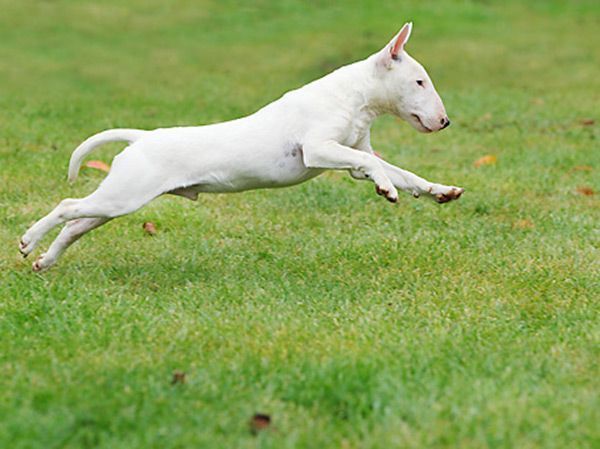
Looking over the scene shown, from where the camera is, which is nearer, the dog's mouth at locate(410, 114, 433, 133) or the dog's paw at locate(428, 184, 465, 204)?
the dog's paw at locate(428, 184, 465, 204)

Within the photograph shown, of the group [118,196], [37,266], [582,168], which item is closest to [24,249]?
[37,266]

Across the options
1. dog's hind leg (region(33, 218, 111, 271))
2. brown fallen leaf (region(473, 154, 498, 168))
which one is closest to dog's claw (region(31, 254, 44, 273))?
dog's hind leg (region(33, 218, 111, 271))

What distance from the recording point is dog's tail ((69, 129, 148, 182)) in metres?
5.88

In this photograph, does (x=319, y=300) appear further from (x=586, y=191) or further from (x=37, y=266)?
(x=586, y=191)

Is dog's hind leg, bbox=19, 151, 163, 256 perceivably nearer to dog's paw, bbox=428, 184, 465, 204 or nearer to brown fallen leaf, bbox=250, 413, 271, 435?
dog's paw, bbox=428, 184, 465, 204

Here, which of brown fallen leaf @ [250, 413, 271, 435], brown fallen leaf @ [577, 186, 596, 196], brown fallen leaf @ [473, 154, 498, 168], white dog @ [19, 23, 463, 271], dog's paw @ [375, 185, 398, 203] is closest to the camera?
brown fallen leaf @ [250, 413, 271, 435]

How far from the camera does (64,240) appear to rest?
20.0 feet

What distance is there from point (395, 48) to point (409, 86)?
0.74ft

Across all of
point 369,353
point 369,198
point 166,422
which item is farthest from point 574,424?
point 369,198

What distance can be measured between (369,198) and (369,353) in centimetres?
377

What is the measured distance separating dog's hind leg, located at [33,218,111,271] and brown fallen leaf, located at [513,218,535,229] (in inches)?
114

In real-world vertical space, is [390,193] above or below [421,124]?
below

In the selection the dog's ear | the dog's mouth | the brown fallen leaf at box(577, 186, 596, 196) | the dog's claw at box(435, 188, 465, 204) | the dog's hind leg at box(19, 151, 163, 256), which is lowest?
the brown fallen leaf at box(577, 186, 596, 196)

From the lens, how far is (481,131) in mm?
11570
